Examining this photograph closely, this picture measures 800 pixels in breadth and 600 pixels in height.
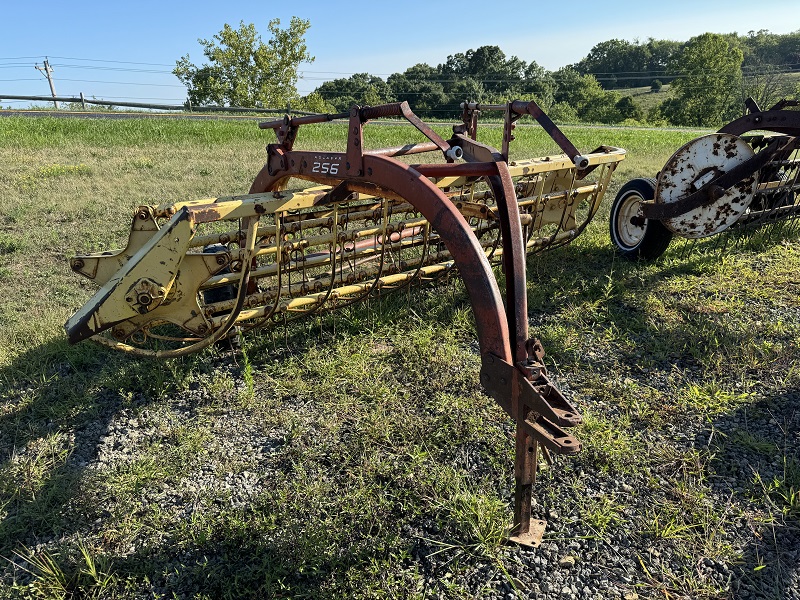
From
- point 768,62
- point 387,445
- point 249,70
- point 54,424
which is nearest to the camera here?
point 387,445

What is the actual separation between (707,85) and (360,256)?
47.5 m

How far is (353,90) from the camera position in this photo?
43844 mm

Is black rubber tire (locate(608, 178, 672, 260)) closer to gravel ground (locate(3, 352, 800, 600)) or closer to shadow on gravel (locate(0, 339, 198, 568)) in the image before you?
gravel ground (locate(3, 352, 800, 600))

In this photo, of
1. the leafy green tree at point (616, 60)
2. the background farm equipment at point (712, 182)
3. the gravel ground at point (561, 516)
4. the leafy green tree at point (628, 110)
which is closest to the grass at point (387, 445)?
the gravel ground at point (561, 516)

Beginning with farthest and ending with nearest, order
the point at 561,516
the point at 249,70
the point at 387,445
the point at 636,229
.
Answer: the point at 249,70 < the point at 636,229 < the point at 387,445 < the point at 561,516

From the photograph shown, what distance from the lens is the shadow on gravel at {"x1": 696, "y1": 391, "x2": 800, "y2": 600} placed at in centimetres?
221

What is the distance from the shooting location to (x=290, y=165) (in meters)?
3.53

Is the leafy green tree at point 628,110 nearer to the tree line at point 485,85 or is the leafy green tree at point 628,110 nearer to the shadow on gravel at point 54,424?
the tree line at point 485,85

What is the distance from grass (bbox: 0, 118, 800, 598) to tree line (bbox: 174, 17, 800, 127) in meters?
24.8

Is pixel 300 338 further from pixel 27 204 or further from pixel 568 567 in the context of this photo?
pixel 27 204

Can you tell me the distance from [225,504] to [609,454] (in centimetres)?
204

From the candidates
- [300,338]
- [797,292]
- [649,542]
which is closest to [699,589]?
[649,542]

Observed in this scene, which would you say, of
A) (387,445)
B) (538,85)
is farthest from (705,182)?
(538,85)

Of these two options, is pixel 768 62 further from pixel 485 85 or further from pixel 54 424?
pixel 54 424
